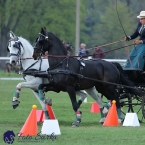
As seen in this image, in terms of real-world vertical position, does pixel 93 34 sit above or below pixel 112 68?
below

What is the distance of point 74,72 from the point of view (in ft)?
47.0

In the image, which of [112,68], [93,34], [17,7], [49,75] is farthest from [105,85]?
[93,34]

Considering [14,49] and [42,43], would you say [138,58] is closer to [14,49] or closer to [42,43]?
[42,43]

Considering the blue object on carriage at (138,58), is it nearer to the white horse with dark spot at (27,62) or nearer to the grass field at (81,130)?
the white horse with dark spot at (27,62)

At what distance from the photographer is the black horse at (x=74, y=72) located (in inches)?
559

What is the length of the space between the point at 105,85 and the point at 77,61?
0.97m

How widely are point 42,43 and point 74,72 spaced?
0.96 m

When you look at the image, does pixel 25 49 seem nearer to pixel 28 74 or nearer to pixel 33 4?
pixel 28 74

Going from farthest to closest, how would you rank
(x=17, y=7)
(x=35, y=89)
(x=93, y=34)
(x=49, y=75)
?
(x=93, y=34), (x=17, y=7), (x=35, y=89), (x=49, y=75)

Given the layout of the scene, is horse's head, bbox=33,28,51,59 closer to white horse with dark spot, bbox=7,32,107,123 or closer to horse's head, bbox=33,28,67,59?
horse's head, bbox=33,28,67,59

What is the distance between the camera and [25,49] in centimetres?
1562

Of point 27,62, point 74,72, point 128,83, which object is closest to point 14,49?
point 27,62

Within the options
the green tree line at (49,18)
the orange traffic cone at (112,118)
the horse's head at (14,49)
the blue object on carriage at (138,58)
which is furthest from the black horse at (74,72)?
the green tree line at (49,18)

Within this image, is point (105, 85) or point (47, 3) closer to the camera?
point (105, 85)
